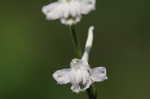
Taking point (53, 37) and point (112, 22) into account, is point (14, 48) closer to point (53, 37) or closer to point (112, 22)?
point (53, 37)

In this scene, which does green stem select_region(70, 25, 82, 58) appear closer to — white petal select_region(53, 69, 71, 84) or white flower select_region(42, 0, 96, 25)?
white flower select_region(42, 0, 96, 25)

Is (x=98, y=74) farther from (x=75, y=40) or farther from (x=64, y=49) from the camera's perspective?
(x=64, y=49)

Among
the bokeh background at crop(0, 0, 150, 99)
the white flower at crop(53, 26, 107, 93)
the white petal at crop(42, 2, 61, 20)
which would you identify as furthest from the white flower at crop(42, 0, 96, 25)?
the bokeh background at crop(0, 0, 150, 99)

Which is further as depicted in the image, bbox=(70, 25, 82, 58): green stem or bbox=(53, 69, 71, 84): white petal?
bbox=(53, 69, 71, 84): white petal

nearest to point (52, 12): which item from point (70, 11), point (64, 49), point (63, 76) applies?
point (70, 11)

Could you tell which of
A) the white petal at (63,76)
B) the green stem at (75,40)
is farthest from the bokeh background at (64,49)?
the green stem at (75,40)

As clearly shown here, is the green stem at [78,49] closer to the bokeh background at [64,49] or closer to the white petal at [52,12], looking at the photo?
the white petal at [52,12]

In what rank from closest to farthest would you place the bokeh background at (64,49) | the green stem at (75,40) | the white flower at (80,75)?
the green stem at (75,40) < the white flower at (80,75) < the bokeh background at (64,49)

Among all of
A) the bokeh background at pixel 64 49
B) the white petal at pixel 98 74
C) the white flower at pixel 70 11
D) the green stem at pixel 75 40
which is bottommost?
the bokeh background at pixel 64 49
